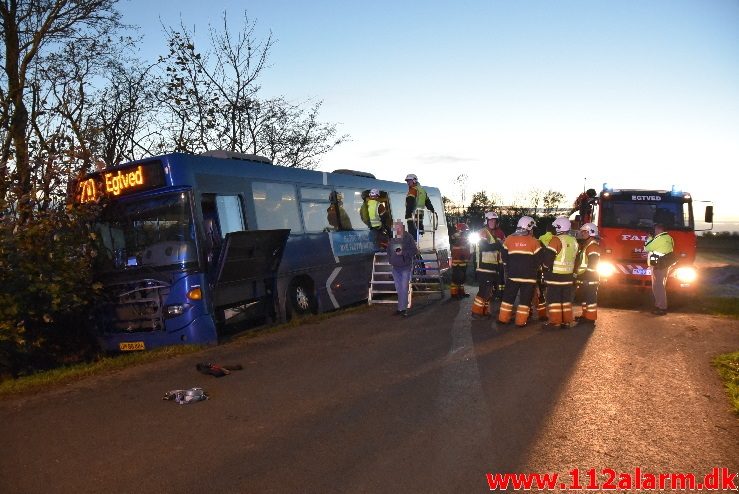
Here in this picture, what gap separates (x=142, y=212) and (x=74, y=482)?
5303 mm

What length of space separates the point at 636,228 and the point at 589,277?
4041 mm

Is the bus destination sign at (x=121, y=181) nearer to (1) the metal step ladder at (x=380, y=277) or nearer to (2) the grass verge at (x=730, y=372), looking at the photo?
(1) the metal step ladder at (x=380, y=277)

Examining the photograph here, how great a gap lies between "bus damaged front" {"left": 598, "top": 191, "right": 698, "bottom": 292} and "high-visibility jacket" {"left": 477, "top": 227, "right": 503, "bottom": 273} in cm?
360

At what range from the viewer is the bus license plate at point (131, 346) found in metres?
8.80

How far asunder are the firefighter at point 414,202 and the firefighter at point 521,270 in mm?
3671

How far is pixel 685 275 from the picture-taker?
42.6ft

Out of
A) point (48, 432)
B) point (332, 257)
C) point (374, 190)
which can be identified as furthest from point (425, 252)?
point (48, 432)

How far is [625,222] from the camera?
13.9 m

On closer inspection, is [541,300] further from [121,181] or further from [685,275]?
[121,181]

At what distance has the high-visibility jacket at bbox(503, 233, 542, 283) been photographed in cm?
1026

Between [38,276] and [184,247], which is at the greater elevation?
[184,247]

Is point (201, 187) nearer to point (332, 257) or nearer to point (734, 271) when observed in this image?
point (332, 257)

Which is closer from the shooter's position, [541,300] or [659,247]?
[541,300]

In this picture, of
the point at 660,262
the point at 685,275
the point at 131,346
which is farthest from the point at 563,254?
the point at 131,346
